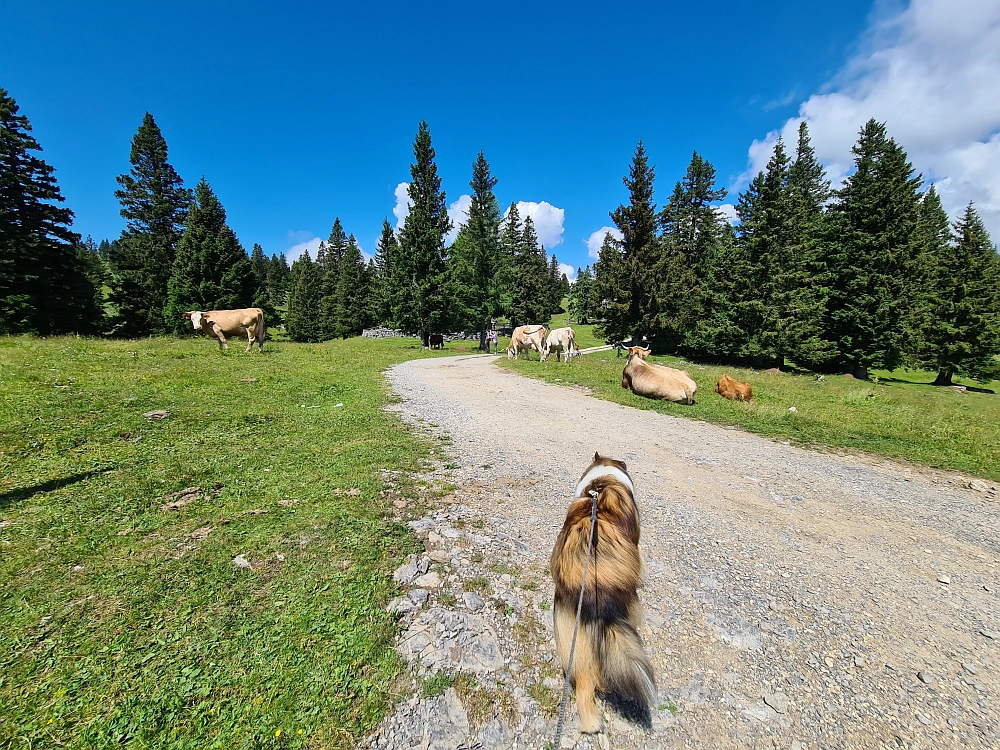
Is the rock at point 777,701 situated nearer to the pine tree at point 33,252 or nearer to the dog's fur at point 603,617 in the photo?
the dog's fur at point 603,617

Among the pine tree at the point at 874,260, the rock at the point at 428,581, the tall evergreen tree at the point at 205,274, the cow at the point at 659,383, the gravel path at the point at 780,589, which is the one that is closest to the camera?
the gravel path at the point at 780,589

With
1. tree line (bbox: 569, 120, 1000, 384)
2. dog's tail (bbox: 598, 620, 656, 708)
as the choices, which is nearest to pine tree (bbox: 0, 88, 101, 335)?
dog's tail (bbox: 598, 620, 656, 708)

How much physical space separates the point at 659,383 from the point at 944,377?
31990 mm

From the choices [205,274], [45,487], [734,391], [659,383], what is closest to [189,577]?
[45,487]

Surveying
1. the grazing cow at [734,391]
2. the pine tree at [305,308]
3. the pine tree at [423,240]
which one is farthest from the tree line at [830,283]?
the pine tree at [305,308]

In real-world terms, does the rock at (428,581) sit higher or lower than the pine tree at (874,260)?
lower

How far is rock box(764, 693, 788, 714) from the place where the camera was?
2656 millimetres

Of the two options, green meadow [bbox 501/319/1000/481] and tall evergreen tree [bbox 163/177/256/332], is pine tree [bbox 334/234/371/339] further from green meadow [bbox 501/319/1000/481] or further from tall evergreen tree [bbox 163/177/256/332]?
green meadow [bbox 501/319/1000/481]

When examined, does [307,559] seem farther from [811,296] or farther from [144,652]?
[811,296]

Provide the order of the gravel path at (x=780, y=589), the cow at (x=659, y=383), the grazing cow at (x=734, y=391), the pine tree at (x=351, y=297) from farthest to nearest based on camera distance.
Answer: the pine tree at (x=351, y=297)
the grazing cow at (x=734, y=391)
the cow at (x=659, y=383)
the gravel path at (x=780, y=589)

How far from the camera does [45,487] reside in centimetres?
504

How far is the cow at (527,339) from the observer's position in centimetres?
2348

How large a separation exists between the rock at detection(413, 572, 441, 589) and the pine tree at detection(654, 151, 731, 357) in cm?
3100

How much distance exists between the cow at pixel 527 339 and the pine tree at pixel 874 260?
74.3 ft
